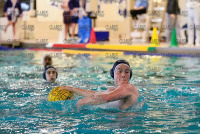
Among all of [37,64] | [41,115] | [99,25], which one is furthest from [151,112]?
[99,25]

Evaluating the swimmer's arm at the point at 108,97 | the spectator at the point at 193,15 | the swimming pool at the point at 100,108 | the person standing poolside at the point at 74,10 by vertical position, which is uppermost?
the person standing poolside at the point at 74,10

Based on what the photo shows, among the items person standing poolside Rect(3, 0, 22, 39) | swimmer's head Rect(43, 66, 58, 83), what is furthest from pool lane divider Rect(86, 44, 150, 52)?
swimmer's head Rect(43, 66, 58, 83)

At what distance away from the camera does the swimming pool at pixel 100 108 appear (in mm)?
3451

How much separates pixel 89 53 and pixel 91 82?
17.6 feet

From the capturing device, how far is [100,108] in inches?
159

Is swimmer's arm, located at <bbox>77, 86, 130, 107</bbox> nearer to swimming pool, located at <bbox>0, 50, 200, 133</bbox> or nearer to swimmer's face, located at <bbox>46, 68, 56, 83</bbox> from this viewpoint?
swimming pool, located at <bbox>0, 50, 200, 133</bbox>

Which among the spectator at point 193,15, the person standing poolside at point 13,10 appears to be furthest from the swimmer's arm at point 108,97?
the person standing poolside at point 13,10

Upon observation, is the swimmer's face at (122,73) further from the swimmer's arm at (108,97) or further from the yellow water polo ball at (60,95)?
the yellow water polo ball at (60,95)

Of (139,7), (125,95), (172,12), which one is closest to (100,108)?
(125,95)

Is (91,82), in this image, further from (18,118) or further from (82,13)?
(82,13)

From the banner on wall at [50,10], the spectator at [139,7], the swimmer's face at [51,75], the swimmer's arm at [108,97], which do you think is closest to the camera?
the swimmer's arm at [108,97]

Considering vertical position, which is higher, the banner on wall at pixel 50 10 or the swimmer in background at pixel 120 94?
the banner on wall at pixel 50 10

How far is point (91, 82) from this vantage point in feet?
20.6

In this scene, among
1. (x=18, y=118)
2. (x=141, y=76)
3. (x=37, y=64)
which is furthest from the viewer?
(x=37, y=64)
